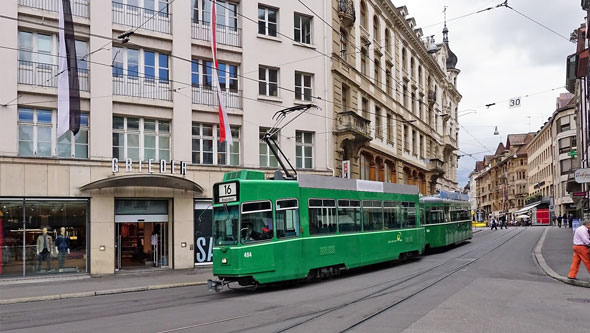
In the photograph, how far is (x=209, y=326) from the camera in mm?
9750

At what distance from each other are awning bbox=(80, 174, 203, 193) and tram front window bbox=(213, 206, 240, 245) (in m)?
7.01

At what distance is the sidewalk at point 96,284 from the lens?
15.9m

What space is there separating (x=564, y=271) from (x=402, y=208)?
21.5ft

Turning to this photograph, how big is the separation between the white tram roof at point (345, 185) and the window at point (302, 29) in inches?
422

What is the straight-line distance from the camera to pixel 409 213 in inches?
911

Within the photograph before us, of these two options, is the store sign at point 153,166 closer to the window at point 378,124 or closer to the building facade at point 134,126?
the building facade at point 134,126

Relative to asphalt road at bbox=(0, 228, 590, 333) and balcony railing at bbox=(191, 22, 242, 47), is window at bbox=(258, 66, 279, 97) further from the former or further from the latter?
asphalt road at bbox=(0, 228, 590, 333)

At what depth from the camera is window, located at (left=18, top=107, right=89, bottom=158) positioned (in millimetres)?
20359

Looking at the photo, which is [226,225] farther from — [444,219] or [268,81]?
[444,219]

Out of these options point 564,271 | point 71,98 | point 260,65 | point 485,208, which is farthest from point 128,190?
point 485,208

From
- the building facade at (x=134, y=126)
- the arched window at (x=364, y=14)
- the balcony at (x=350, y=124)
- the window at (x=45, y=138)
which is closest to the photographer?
the building facade at (x=134, y=126)

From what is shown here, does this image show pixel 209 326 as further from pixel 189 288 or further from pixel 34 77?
pixel 34 77

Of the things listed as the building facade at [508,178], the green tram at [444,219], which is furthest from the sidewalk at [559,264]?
the building facade at [508,178]

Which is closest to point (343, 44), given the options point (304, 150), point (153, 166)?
point (304, 150)
